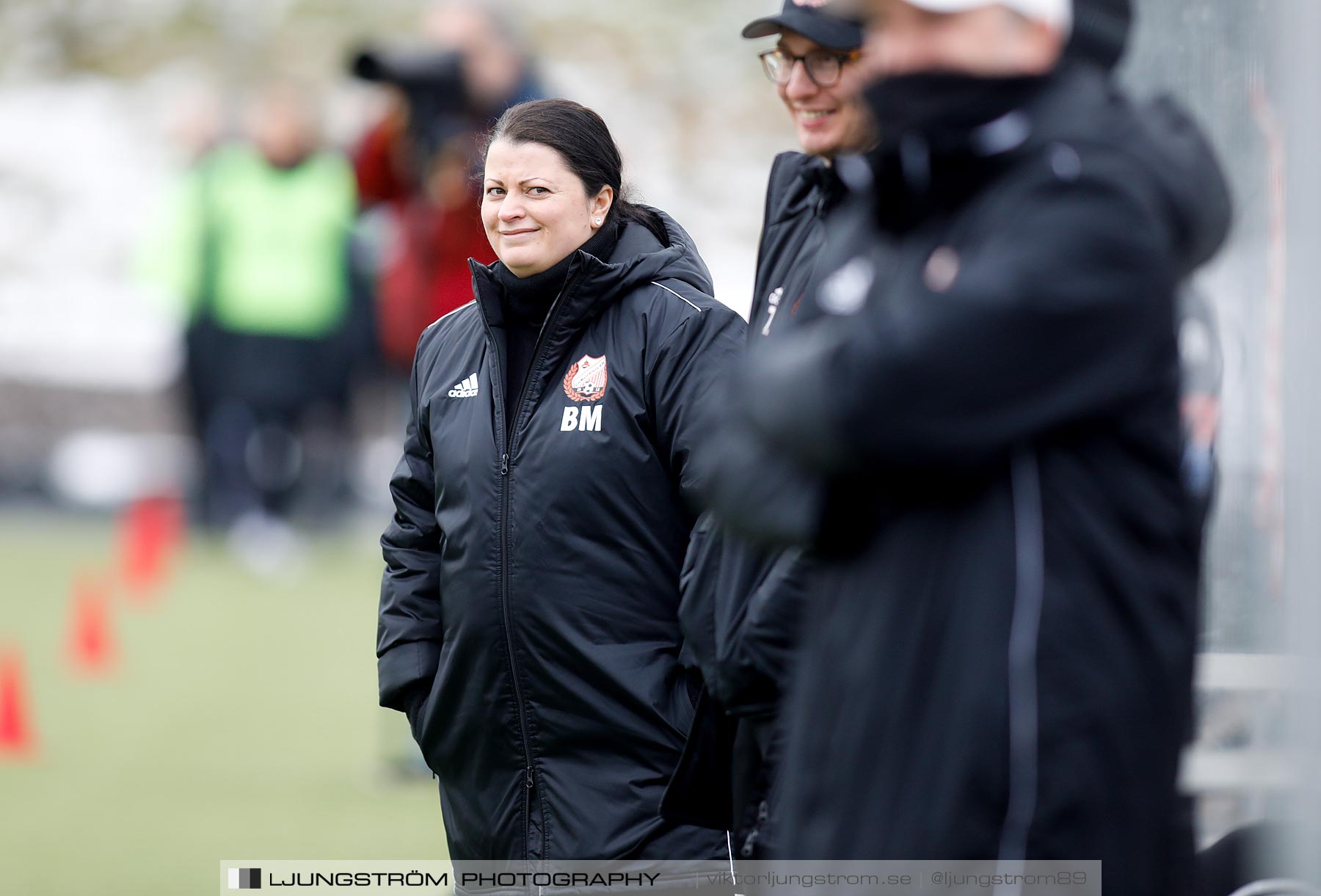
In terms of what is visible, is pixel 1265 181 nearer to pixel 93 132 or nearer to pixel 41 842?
pixel 41 842

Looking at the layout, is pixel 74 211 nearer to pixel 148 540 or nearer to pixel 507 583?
pixel 148 540

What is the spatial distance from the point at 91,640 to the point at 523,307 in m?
6.06

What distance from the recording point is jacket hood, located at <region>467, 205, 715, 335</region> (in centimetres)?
406

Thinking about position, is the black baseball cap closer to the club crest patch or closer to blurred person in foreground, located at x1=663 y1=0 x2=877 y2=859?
blurred person in foreground, located at x1=663 y1=0 x2=877 y2=859

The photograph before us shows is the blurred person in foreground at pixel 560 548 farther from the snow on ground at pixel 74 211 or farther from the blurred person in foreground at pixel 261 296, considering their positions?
the snow on ground at pixel 74 211

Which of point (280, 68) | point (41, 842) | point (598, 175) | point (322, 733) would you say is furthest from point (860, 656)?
point (280, 68)

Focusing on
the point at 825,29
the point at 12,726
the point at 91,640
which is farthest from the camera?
the point at 91,640

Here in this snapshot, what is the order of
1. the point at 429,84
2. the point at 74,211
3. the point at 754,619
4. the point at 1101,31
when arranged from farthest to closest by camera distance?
the point at 74,211 → the point at 429,84 → the point at 754,619 → the point at 1101,31

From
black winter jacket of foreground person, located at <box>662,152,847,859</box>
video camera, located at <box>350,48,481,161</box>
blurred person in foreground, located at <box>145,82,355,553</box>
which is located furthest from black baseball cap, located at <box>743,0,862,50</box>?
blurred person in foreground, located at <box>145,82,355,553</box>

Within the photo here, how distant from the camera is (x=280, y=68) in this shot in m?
25.1

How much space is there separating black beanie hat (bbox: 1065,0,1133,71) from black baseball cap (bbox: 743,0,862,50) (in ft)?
2.96

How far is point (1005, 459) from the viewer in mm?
2385

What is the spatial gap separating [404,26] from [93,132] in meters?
4.70

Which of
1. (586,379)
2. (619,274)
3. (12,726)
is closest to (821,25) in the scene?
(619,274)
